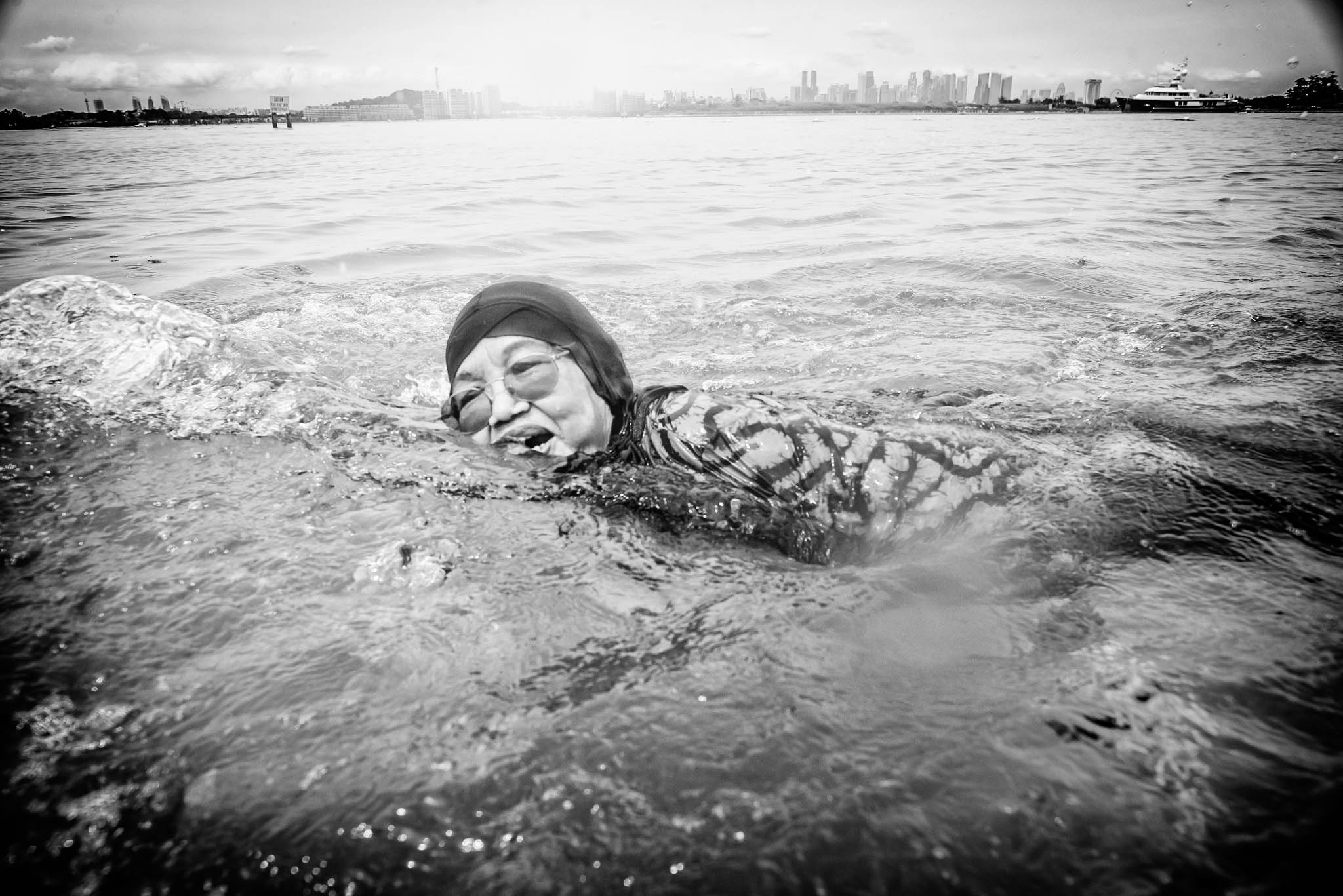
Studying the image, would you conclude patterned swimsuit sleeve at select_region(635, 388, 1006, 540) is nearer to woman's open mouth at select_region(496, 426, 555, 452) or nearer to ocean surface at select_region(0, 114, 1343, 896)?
ocean surface at select_region(0, 114, 1343, 896)

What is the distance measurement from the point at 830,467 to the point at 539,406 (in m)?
1.38

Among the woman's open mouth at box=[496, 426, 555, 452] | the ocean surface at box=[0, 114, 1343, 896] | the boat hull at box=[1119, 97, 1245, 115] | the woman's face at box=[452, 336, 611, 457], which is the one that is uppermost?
the boat hull at box=[1119, 97, 1245, 115]

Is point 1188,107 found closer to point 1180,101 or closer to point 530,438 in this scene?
point 1180,101

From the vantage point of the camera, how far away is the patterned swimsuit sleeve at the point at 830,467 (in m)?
2.47

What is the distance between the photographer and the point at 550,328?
10.0 ft

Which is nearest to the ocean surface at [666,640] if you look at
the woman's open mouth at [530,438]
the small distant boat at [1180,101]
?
the woman's open mouth at [530,438]

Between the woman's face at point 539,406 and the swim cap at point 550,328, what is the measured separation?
0.04 m

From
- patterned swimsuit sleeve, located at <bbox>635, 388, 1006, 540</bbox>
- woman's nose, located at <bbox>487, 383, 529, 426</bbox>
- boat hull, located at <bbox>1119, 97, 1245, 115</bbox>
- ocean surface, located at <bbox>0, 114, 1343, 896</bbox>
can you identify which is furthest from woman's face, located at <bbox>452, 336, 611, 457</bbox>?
boat hull, located at <bbox>1119, 97, 1245, 115</bbox>

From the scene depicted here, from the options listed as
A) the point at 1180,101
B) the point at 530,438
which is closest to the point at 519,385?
the point at 530,438

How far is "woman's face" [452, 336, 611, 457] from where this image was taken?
3.02m

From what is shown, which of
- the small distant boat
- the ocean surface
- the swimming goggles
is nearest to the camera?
the ocean surface

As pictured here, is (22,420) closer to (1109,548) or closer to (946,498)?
(946,498)

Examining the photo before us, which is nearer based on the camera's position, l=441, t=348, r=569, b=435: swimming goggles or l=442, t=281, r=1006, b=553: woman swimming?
l=442, t=281, r=1006, b=553: woman swimming

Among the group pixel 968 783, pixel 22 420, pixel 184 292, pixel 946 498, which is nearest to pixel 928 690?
pixel 968 783
